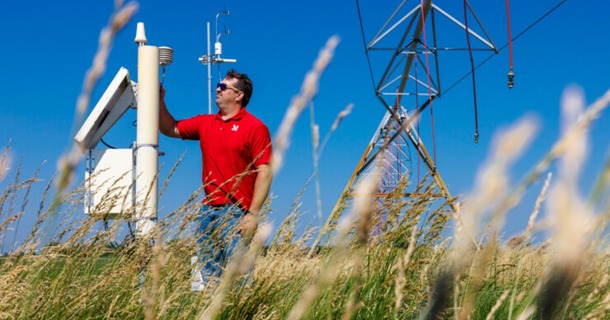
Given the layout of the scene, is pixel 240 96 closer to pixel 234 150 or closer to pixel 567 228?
→ pixel 234 150

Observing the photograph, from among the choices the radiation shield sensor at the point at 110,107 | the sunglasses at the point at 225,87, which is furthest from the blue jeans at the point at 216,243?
the radiation shield sensor at the point at 110,107

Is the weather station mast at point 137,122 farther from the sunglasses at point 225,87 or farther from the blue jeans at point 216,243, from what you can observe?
the blue jeans at point 216,243

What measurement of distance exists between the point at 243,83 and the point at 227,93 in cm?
13

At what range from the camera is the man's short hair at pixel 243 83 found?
4.96 m

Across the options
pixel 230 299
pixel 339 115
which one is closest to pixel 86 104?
pixel 339 115

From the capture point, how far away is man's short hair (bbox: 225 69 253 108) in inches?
195

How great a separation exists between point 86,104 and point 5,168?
0.89 meters

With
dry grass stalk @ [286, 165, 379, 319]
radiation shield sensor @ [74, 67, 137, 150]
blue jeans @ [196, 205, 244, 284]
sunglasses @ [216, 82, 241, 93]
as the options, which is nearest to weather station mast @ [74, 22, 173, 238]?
radiation shield sensor @ [74, 67, 137, 150]

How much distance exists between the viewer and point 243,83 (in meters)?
4.97

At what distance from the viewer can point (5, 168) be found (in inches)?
67.4

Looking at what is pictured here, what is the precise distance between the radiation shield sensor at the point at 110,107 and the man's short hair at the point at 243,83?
82cm

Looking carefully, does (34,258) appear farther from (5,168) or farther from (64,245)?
(5,168)

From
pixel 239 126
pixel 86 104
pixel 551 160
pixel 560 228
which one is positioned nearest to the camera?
pixel 560 228

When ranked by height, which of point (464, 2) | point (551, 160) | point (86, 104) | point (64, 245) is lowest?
point (551, 160)
